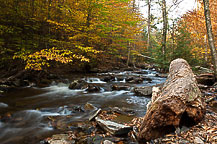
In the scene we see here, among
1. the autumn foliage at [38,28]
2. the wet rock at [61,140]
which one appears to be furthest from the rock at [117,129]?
the autumn foliage at [38,28]

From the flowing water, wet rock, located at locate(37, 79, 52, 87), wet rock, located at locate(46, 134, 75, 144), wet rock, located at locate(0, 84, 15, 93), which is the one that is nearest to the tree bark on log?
wet rock, located at locate(46, 134, 75, 144)

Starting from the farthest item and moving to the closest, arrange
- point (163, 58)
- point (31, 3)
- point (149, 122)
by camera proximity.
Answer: point (163, 58)
point (31, 3)
point (149, 122)

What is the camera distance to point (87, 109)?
5172mm

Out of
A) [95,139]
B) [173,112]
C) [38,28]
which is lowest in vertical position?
[95,139]

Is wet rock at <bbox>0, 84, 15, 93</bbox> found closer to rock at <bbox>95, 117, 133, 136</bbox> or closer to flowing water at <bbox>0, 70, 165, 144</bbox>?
flowing water at <bbox>0, 70, 165, 144</bbox>

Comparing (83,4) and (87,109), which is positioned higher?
(83,4)

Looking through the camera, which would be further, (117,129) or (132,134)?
(117,129)

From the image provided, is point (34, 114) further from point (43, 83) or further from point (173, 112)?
point (43, 83)

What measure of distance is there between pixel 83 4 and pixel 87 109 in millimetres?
7317

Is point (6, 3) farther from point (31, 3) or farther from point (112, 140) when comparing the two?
point (112, 140)

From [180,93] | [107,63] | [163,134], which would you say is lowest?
[163,134]

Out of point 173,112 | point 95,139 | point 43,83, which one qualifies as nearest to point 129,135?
point 95,139

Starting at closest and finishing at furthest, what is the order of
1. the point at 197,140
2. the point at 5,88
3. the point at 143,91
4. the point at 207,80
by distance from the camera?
the point at 197,140
the point at 143,91
the point at 5,88
the point at 207,80

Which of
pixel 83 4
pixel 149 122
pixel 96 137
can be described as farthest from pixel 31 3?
pixel 149 122
